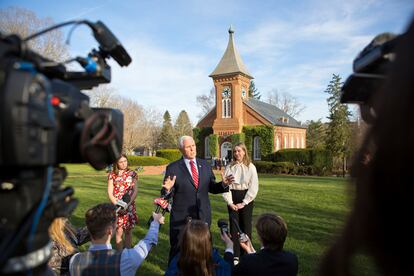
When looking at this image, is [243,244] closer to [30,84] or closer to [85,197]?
[30,84]

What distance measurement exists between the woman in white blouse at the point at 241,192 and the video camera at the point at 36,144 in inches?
162

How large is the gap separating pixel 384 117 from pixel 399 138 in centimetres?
6

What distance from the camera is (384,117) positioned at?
2.45 feet

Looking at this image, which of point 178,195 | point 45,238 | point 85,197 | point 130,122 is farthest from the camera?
point 130,122

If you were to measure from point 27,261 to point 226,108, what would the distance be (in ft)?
124

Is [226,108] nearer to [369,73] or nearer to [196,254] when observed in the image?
[196,254]

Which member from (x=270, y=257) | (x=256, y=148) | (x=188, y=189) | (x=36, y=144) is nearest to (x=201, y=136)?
(x=256, y=148)

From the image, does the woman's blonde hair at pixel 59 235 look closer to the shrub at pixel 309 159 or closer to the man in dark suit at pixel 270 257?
the man in dark suit at pixel 270 257

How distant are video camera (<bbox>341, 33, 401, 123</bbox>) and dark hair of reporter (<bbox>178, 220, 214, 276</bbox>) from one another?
6.00ft

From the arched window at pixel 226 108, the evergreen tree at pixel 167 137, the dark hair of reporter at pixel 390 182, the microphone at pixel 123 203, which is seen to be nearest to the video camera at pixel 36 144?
the dark hair of reporter at pixel 390 182

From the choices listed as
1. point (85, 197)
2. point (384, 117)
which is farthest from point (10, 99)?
point (85, 197)

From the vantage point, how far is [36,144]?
1.02 metres

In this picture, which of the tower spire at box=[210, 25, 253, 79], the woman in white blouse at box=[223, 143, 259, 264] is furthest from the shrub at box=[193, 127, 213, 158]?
the woman in white blouse at box=[223, 143, 259, 264]

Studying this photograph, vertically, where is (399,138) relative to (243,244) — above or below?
above
